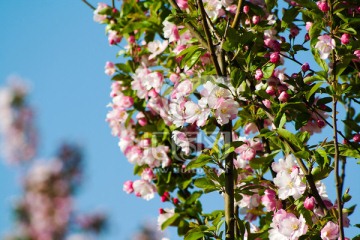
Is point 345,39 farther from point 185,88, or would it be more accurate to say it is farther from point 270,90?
point 185,88

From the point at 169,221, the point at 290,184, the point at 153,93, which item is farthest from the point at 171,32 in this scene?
the point at 290,184

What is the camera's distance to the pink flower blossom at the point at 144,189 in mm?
3311

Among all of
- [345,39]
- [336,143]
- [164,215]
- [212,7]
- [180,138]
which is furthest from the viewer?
[164,215]

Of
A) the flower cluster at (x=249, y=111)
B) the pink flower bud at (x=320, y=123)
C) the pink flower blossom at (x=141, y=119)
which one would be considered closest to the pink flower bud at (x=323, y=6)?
the flower cluster at (x=249, y=111)

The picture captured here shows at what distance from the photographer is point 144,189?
331cm

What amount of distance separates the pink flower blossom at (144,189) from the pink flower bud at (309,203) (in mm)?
1064

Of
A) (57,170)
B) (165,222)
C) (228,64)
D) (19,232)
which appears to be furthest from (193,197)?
(19,232)

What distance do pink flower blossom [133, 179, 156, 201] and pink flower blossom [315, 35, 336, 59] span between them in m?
1.12

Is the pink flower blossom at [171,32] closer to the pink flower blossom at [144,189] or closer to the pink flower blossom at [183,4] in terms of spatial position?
the pink flower blossom at [183,4]

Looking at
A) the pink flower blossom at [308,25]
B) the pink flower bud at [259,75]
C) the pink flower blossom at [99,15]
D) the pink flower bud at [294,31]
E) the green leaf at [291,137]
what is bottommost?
the green leaf at [291,137]

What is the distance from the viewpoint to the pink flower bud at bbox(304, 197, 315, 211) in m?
2.39

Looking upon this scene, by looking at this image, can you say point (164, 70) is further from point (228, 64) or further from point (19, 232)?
point (19, 232)

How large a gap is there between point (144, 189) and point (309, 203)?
1106 millimetres

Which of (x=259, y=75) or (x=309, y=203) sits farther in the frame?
(x=259, y=75)
